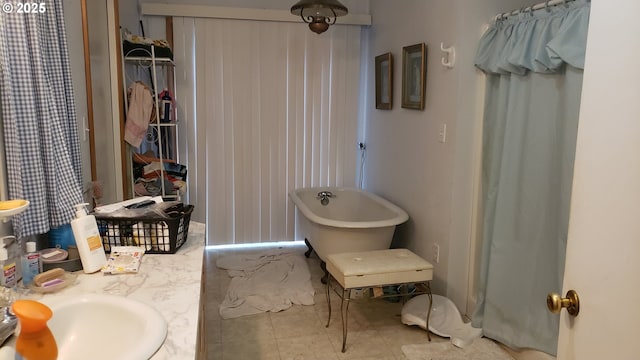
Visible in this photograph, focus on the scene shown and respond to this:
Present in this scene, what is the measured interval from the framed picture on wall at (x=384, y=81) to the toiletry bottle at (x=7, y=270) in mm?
3221

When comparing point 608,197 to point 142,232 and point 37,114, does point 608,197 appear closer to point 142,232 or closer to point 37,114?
point 142,232

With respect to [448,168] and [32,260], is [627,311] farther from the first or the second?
[448,168]

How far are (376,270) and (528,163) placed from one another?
1014 mm

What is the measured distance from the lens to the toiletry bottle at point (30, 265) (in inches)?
61.9

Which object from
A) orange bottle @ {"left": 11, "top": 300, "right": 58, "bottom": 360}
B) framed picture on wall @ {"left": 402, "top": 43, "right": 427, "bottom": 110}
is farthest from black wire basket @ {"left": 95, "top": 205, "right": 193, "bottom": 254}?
framed picture on wall @ {"left": 402, "top": 43, "right": 427, "bottom": 110}

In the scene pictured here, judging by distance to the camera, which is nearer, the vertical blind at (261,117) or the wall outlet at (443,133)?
the wall outlet at (443,133)

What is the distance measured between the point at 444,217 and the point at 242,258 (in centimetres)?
195

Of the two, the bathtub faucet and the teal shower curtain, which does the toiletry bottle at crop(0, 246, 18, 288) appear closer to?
the teal shower curtain

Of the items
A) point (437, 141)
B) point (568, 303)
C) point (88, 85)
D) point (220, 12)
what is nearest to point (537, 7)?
point (437, 141)

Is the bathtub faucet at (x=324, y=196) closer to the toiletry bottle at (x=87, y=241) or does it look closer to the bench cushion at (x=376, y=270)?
the bench cushion at (x=376, y=270)

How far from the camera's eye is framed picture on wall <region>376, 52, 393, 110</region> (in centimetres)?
412

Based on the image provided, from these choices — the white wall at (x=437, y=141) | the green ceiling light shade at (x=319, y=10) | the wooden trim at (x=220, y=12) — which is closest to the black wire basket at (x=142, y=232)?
the green ceiling light shade at (x=319, y=10)

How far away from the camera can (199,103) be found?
4.46 metres

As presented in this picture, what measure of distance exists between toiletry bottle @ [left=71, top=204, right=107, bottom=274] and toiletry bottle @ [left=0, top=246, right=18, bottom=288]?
0.25 metres
